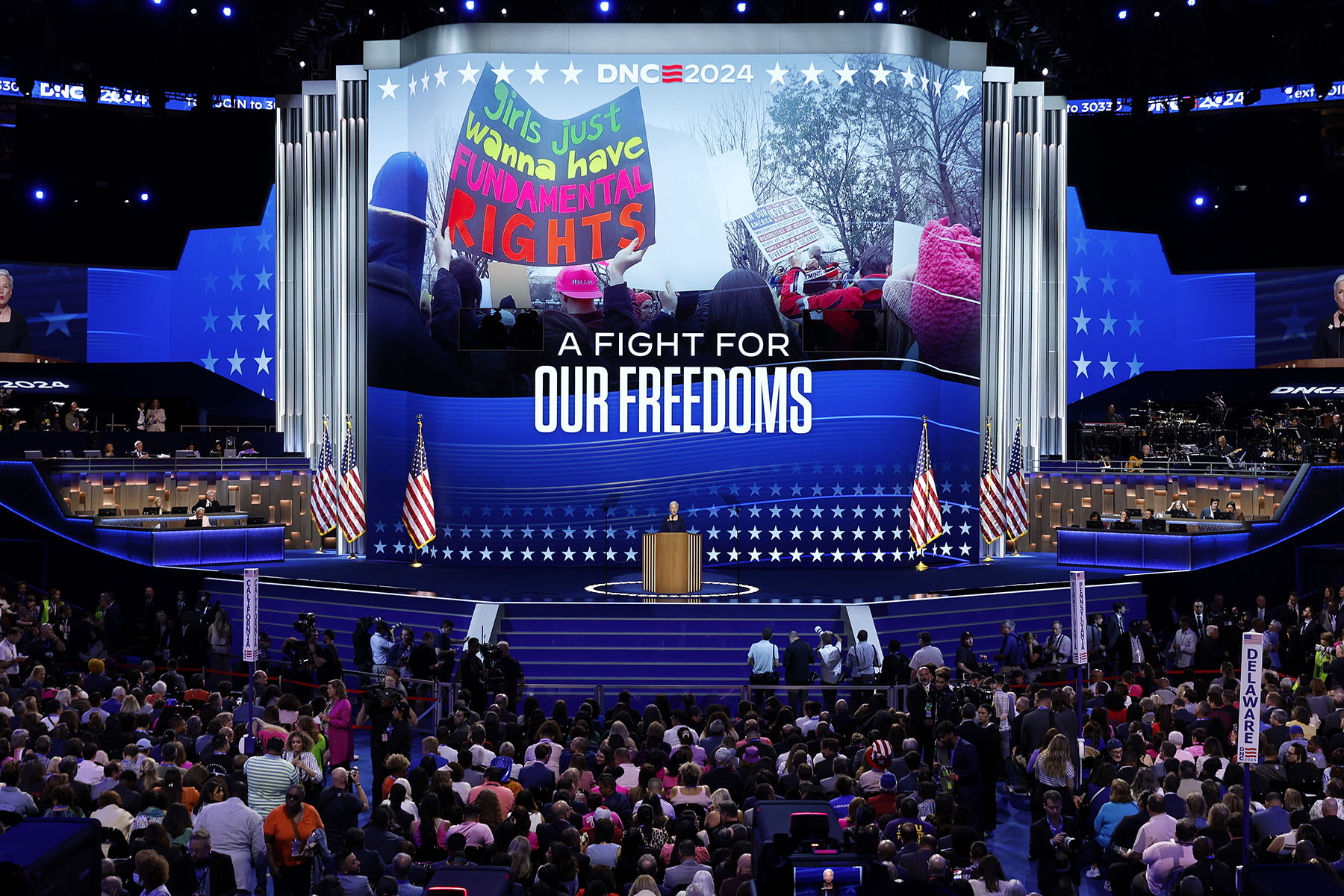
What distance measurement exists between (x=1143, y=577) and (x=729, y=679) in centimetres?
877

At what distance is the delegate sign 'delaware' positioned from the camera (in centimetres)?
2708

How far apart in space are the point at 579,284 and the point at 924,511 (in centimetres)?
819

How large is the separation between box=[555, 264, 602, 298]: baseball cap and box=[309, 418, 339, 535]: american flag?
235 inches

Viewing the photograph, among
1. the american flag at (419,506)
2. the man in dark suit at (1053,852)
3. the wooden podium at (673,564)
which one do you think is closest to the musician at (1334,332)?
the wooden podium at (673,564)

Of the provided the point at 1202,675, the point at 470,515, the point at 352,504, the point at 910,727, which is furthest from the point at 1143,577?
the point at 352,504

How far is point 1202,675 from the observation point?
19.5m

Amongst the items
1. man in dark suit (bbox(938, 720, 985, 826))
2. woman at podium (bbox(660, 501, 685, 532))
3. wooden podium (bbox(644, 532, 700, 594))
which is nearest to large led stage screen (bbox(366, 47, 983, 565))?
woman at podium (bbox(660, 501, 685, 532))

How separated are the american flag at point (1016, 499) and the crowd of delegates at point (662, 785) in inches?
412

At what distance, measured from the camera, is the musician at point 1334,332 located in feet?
106

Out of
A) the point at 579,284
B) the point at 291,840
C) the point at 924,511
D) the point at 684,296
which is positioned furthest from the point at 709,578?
the point at 291,840

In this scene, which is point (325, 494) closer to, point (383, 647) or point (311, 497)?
point (311, 497)

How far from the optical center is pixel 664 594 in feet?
74.2

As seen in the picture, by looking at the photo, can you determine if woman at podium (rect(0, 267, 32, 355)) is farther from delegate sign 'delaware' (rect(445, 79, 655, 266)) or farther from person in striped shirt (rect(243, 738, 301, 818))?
person in striped shirt (rect(243, 738, 301, 818))

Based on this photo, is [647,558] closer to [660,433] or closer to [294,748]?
[660,433]
